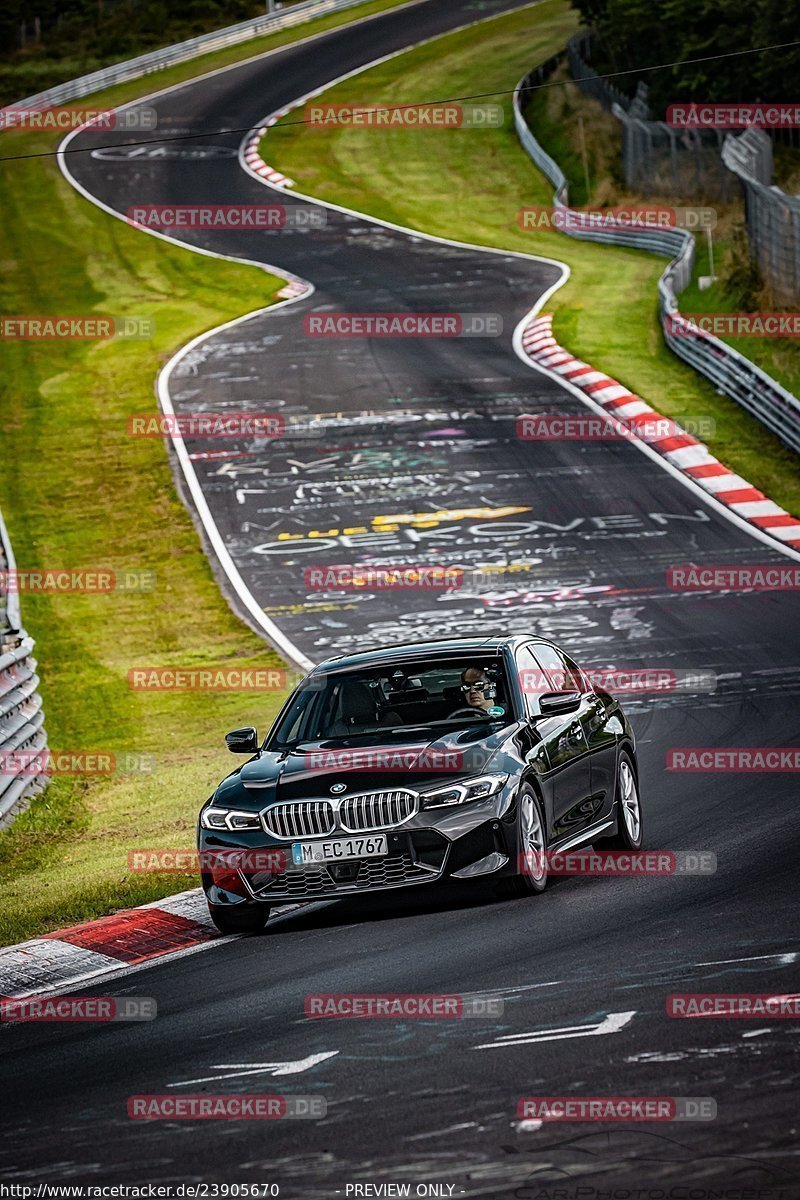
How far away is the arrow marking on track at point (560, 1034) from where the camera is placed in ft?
23.2

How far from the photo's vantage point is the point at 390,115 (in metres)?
64.6

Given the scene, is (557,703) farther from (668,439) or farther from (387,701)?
(668,439)

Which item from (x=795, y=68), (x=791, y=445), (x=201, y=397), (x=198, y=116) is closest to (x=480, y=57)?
(x=198, y=116)

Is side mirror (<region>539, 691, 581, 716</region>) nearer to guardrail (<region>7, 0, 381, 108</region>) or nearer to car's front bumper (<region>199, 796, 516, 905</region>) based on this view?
car's front bumper (<region>199, 796, 516, 905</region>)

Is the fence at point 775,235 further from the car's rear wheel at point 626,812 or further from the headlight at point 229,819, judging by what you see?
the headlight at point 229,819

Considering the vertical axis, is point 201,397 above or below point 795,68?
below

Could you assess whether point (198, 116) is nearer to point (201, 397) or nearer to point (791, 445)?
point (201, 397)

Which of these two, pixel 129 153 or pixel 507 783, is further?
pixel 129 153

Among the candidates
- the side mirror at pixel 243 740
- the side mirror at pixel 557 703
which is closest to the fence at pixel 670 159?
the side mirror at pixel 557 703

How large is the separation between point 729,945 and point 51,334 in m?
36.7

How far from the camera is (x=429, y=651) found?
11250 millimetres

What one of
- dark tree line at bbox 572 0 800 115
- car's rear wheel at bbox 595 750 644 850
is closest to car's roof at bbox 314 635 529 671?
car's rear wheel at bbox 595 750 644 850

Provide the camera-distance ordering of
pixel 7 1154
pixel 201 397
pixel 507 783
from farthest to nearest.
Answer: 1. pixel 201 397
2. pixel 507 783
3. pixel 7 1154

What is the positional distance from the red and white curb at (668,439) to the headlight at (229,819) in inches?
597
